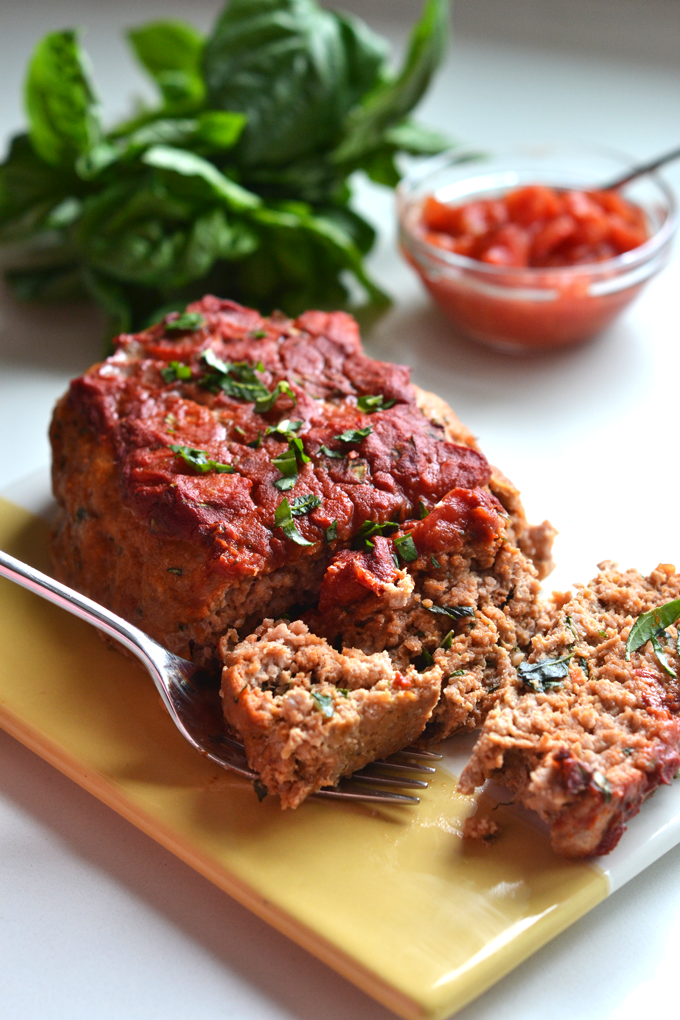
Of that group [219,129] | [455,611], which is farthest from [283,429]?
[219,129]

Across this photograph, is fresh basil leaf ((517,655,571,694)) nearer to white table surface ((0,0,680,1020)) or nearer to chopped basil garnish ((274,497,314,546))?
white table surface ((0,0,680,1020))

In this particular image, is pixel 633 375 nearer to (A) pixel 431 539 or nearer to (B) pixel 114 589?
(A) pixel 431 539

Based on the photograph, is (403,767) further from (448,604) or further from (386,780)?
(448,604)

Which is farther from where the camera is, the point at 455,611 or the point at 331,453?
the point at 331,453

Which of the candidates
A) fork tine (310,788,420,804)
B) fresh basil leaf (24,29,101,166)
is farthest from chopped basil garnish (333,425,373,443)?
fresh basil leaf (24,29,101,166)

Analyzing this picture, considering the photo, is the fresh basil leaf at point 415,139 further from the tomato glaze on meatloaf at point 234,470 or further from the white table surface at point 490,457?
the tomato glaze on meatloaf at point 234,470
